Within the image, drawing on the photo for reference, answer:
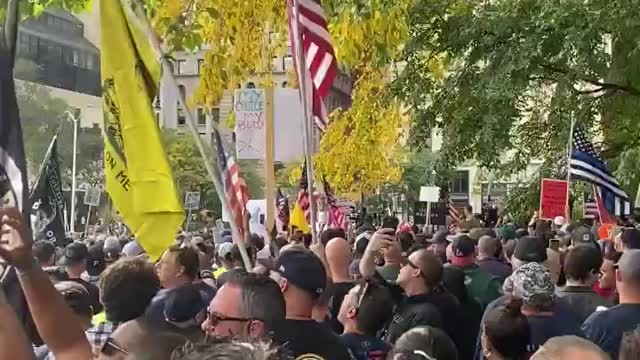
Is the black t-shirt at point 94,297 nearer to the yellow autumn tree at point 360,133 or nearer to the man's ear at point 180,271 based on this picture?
the man's ear at point 180,271

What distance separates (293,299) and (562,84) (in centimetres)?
1368

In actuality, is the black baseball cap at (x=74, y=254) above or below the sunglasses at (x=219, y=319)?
below

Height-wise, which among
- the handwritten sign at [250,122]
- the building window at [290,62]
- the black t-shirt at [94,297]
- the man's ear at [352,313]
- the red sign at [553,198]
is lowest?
the black t-shirt at [94,297]

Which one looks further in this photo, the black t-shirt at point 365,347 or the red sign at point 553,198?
the red sign at point 553,198

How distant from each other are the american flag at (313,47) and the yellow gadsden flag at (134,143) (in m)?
4.30

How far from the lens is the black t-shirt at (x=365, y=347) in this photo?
5527mm

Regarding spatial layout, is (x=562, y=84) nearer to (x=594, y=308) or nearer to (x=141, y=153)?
(x=594, y=308)

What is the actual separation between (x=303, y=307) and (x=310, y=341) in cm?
21

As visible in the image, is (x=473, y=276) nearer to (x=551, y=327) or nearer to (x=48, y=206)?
(x=551, y=327)

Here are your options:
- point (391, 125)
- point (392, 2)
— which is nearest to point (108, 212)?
point (391, 125)

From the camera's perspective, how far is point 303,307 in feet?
16.0

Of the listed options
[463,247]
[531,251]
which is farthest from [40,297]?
[463,247]

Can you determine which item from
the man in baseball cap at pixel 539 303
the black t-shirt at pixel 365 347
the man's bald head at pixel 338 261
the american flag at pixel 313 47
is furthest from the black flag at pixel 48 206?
the man in baseball cap at pixel 539 303

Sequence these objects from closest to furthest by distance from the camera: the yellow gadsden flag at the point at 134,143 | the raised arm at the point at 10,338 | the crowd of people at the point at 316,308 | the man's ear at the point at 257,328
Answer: the raised arm at the point at 10,338 → the crowd of people at the point at 316,308 → the man's ear at the point at 257,328 → the yellow gadsden flag at the point at 134,143
